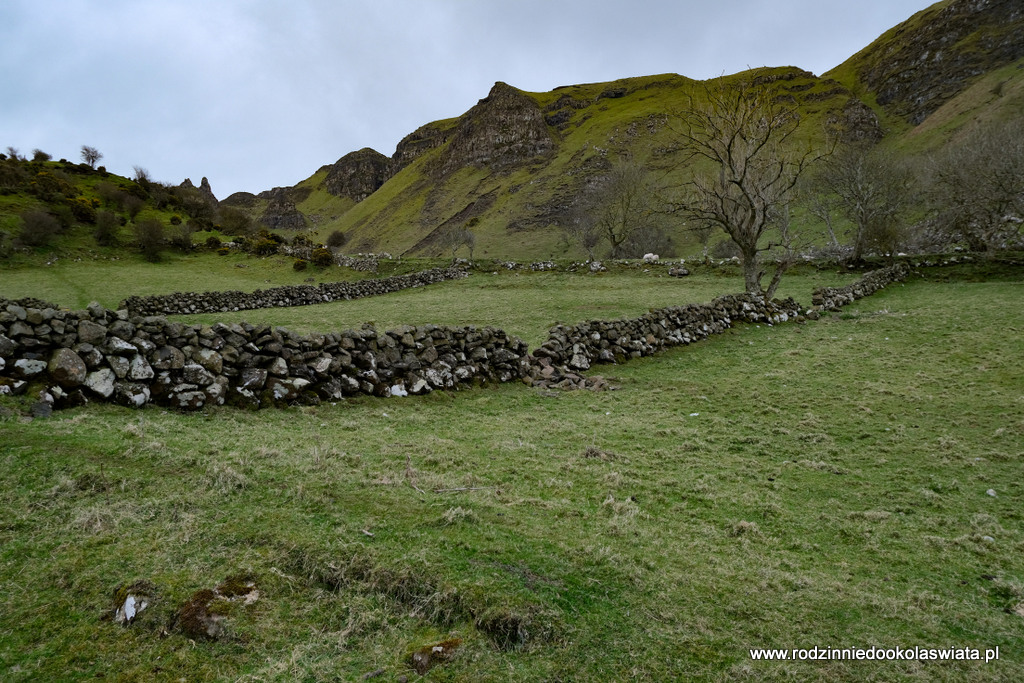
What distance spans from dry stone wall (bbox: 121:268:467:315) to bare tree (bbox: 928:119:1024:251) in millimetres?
31836

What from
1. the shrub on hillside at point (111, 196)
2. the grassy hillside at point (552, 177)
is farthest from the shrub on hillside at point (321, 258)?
the grassy hillside at point (552, 177)

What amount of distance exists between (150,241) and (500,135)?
100564 millimetres

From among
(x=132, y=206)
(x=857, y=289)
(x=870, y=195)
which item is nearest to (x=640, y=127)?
(x=870, y=195)

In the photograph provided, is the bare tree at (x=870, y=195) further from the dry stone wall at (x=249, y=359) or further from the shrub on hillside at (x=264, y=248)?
the shrub on hillside at (x=264, y=248)

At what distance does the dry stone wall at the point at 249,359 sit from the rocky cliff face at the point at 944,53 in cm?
10796

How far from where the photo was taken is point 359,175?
185500 millimetres

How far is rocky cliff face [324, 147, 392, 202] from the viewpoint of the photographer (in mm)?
183250

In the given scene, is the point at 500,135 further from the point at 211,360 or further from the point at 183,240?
the point at 211,360

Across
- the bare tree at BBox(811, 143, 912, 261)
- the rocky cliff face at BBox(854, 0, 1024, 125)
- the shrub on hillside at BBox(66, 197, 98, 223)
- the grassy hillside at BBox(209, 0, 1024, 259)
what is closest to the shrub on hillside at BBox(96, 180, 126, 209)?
the shrub on hillside at BBox(66, 197, 98, 223)

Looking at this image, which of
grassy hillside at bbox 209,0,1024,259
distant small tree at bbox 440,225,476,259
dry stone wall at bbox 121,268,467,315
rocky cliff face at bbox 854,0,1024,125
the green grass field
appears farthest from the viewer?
rocky cliff face at bbox 854,0,1024,125

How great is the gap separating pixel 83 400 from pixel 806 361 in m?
13.3

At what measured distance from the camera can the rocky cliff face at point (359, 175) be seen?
183250 millimetres

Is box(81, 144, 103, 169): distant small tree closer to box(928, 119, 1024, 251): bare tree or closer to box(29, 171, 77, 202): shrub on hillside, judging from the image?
box(29, 171, 77, 202): shrub on hillside

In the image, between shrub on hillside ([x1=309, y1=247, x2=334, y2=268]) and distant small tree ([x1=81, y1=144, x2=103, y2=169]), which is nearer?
shrub on hillside ([x1=309, y1=247, x2=334, y2=268])
